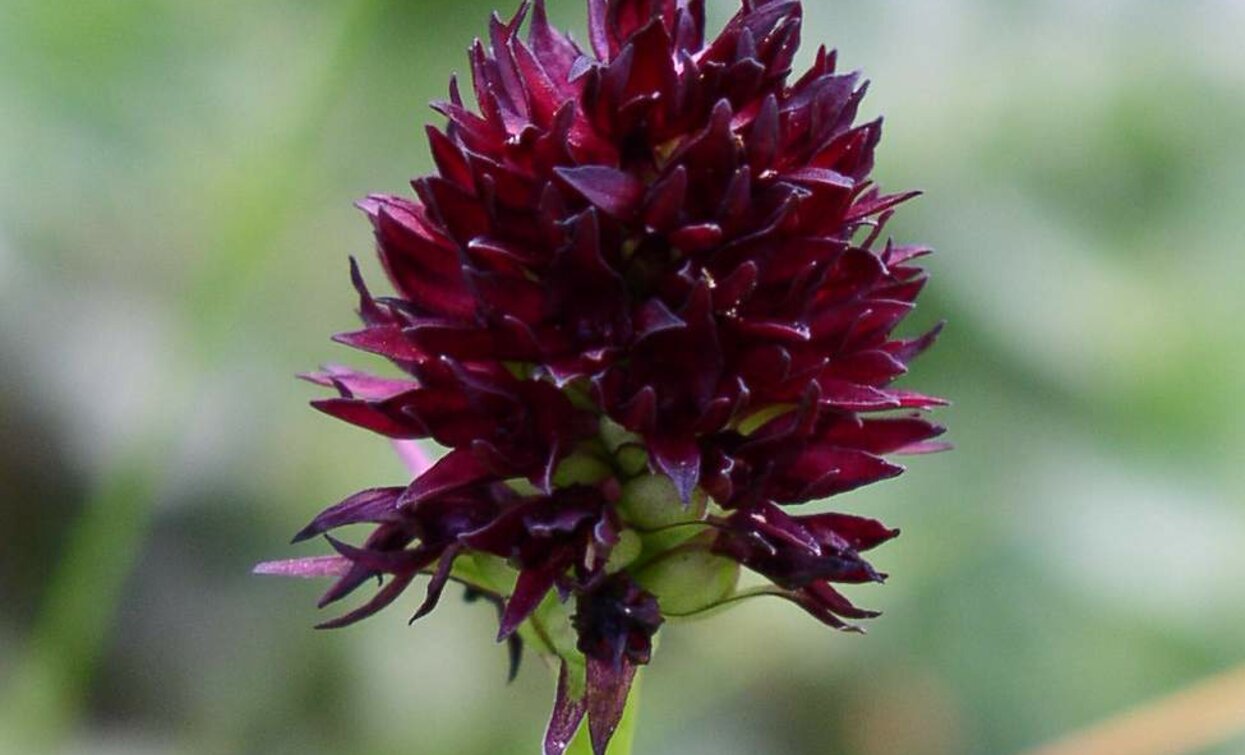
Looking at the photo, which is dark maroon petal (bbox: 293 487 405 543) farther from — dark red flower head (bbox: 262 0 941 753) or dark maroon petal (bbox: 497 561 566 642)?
dark maroon petal (bbox: 497 561 566 642)

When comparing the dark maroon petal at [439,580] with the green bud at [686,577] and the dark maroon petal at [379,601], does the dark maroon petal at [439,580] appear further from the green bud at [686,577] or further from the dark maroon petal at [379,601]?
the green bud at [686,577]

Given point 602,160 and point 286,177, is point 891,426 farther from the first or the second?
point 286,177

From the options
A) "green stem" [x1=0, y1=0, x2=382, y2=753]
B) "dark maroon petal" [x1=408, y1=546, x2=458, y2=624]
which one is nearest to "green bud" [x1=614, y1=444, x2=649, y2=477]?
"dark maroon petal" [x1=408, y1=546, x2=458, y2=624]

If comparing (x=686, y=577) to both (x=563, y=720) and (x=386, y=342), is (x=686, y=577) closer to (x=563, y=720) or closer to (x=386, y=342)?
(x=563, y=720)

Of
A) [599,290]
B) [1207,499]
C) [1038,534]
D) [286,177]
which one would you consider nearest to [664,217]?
[599,290]

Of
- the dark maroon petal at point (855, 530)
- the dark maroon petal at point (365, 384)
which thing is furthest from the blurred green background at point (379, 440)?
the dark maroon petal at point (855, 530)

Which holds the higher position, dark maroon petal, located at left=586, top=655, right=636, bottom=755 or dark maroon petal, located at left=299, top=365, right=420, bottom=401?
dark maroon petal, located at left=299, top=365, right=420, bottom=401
